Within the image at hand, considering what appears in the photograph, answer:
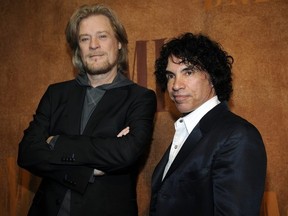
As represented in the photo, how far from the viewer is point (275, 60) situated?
2.58 m

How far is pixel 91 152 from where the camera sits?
1.97m

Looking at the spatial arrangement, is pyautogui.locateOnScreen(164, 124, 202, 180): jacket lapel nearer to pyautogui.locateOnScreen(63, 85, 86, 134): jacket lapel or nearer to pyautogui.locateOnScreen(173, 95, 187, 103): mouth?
pyautogui.locateOnScreen(173, 95, 187, 103): mouth

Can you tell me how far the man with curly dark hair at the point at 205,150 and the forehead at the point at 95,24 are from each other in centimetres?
48

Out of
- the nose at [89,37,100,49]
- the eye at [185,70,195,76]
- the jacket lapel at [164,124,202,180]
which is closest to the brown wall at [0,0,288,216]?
the nose at [89,37,100,49]

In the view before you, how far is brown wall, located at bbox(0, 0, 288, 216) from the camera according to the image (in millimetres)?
2557

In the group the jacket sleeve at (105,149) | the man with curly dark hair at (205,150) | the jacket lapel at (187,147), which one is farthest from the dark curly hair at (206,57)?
the jacket sleeve at (105,149)

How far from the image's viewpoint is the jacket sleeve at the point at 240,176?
4.74 ft

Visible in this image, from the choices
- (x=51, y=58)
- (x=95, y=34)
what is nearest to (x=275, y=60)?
(x=95, y=34)

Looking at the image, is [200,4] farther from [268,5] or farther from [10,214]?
[10,214]

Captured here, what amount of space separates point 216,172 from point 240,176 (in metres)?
0.11

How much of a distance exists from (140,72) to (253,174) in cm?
160

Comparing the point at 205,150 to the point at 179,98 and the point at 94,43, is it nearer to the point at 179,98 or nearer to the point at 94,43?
the point at 179,98

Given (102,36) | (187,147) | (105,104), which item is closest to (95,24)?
(102,36)

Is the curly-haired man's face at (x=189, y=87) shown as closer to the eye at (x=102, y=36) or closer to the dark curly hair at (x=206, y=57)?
the dark curly hair at (x=206, y=57)
